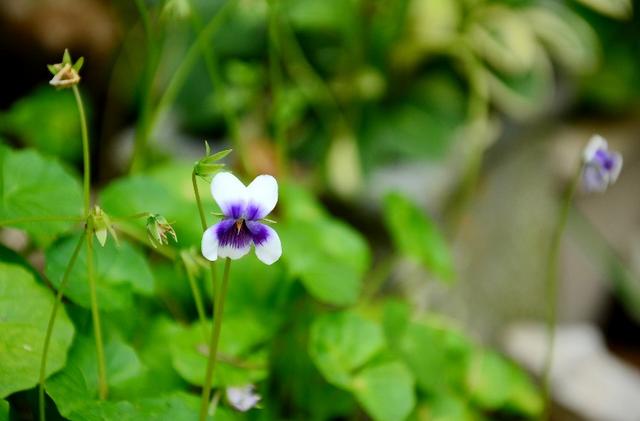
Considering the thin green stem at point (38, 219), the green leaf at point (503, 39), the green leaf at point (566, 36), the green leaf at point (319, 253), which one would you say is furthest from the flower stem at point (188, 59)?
the green leaf at point (566, 36)

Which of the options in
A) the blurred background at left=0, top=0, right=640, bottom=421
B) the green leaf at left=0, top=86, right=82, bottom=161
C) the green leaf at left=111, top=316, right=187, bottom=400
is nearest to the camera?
the green leaf at left=111, top=316, right=187, bottom=400

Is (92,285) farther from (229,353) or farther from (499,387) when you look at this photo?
(499,387)

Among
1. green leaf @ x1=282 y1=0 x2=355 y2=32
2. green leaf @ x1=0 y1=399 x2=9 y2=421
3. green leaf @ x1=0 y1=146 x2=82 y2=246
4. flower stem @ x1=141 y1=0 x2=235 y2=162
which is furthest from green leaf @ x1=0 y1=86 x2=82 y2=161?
green leaf @ x1=0 y1=399 x2=9 y2=421

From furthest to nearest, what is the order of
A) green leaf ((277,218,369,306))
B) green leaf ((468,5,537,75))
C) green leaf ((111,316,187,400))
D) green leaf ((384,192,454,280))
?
green leaf ((468,5,537,75)) → green leaf ((384,192,454,280)) → green leaf ((277,218,369,306)) → green leaf ((111,316,187,400))

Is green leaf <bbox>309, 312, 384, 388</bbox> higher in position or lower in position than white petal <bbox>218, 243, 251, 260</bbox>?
lower

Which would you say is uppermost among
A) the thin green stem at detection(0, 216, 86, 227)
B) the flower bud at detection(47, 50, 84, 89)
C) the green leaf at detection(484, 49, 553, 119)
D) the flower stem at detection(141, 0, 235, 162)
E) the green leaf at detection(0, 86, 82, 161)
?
the green leaf at detection(0, 86, 82, 161)

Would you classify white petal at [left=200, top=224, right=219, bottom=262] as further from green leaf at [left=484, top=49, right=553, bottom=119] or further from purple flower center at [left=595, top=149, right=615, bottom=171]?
green leaf at [left=484, top=49, right=553, bottom=119]
